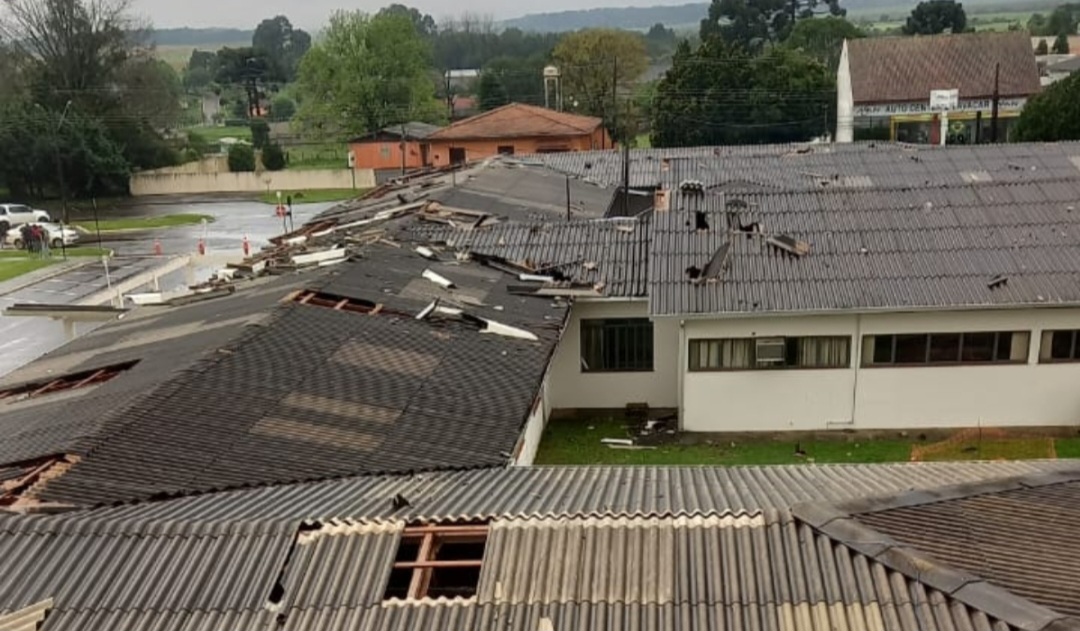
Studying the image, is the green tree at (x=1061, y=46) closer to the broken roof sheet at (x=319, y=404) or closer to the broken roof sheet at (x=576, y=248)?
the broken roof sheet at (x=576, y=248)

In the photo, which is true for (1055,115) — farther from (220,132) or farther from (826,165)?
(220,132)

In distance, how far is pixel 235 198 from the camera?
5862 cm

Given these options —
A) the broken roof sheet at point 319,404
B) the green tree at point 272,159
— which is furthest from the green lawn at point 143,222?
the broken roof sheet at point 319,404

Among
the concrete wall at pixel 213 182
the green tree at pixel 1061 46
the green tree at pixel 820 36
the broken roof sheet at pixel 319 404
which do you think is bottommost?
the concrete wall at pixel 213 182

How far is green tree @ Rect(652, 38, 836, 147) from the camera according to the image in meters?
56.2

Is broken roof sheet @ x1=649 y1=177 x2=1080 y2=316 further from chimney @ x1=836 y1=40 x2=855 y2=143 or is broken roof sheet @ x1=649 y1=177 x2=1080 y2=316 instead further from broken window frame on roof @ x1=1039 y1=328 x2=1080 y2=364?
chimney @ x1=836 y1=40 x2=855 y2=143

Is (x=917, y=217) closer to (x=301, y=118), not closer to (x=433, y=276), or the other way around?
(x=433, y=276)

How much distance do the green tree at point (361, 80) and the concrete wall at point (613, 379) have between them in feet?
170

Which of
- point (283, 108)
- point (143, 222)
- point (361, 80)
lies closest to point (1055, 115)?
point (143, 222)

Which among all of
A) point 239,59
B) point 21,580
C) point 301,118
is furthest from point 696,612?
point 239,59

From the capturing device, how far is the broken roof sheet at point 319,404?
34.4 feet

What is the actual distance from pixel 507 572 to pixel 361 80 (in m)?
64.2

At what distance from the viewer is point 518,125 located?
53125 millimetres

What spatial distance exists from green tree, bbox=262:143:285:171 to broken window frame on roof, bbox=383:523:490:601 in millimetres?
58760
